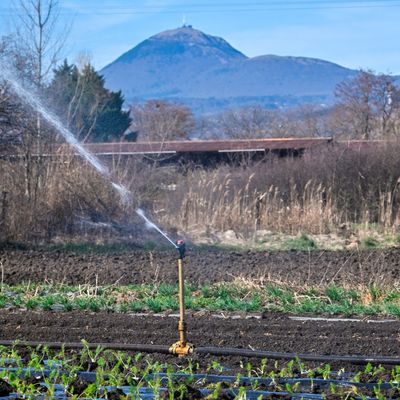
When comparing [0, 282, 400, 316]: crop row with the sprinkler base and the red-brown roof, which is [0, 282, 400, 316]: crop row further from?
the red-brown roof

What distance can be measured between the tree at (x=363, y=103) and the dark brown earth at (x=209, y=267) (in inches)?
1437

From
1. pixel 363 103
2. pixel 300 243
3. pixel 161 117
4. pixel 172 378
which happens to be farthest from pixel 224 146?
pixel 161 117

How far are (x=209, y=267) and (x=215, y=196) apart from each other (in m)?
8.42

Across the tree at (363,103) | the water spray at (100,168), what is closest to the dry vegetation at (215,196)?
the water spray at (100,168)

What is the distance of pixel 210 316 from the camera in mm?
10141

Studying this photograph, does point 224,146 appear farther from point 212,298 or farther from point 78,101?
point 212,298

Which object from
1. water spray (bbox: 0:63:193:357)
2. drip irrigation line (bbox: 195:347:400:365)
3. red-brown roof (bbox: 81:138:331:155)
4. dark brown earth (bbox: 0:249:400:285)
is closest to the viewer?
drip irrigation line (bbox: 195:347:400:365)

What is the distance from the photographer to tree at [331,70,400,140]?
51812mm

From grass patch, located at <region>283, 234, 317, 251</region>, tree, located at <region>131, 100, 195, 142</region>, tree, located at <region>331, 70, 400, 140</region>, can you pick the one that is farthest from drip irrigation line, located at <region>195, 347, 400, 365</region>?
tree, located at <region>131, 100, 195, 142</region>

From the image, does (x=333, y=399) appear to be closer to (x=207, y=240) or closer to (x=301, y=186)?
(x=207, y=240)

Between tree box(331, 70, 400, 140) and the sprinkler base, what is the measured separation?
44.2m

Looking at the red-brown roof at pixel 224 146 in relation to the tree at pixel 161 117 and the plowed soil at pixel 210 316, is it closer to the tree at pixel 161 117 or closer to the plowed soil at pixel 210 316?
the plowed soil at pixel 210 316

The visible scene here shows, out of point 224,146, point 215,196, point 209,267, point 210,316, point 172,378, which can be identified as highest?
point 224,146

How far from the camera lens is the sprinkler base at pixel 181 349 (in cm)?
742
